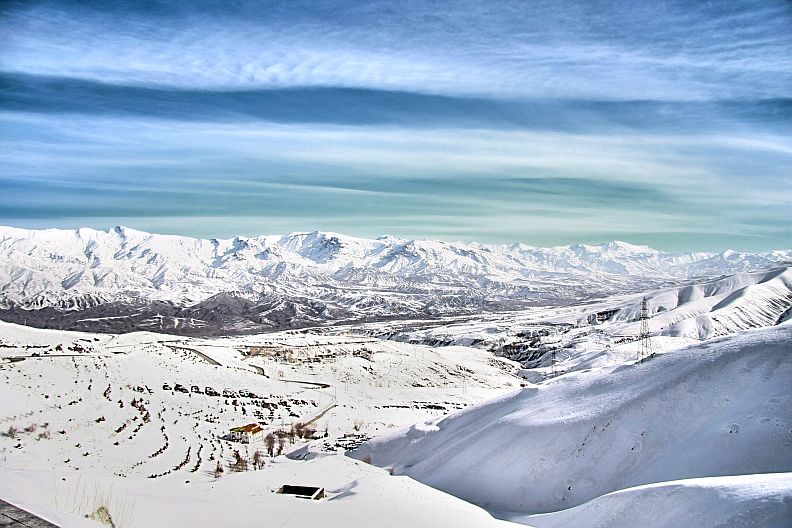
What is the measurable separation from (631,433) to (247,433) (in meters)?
29.4

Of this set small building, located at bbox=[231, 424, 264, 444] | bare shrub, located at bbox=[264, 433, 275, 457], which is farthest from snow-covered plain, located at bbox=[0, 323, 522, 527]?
small building, located at bbox=[231, 424, 264, 444]

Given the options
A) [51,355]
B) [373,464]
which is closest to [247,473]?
[373,464]

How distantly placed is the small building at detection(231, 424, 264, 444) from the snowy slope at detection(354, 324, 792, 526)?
1481cm

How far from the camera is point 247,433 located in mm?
43844

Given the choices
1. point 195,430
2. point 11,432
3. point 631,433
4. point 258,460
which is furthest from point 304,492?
point 195,430

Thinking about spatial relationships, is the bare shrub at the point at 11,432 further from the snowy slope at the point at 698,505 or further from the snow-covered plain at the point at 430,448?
the snowy slope at the point at 698,505

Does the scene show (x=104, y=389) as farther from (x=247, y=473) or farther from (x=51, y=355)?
(x=247, y=473)

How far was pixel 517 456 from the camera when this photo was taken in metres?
26.6

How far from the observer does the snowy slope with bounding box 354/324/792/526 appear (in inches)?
842

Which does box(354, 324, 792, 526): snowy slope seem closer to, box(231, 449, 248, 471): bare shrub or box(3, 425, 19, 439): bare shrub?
box(231, 449, 248, 471): bare shrub

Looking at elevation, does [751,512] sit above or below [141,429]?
above

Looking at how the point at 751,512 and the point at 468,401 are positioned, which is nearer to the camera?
the point at 751,512

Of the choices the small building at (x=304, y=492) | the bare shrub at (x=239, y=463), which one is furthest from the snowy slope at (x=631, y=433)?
the bare shrub at (x=239, y=463)

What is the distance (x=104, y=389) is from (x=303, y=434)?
19.0m
